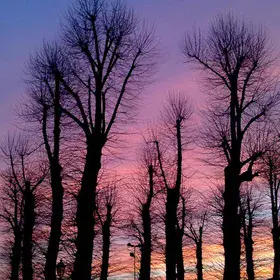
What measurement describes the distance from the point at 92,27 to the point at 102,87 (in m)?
2.30

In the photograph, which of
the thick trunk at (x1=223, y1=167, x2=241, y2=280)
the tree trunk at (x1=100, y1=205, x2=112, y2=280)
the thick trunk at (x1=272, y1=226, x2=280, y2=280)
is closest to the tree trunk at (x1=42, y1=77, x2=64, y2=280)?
the thick trunk at (x1=223, y1=167, x2=241, y2=280)

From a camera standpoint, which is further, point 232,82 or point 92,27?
point 232,82

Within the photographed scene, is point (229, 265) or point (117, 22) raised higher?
point (117, 22)

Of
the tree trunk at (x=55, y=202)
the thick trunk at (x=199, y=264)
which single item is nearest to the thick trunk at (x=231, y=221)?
the tree trunk at (x=55, y=202)

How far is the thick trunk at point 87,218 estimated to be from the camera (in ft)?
59.4

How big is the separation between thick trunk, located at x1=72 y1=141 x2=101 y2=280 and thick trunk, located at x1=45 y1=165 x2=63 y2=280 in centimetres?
523

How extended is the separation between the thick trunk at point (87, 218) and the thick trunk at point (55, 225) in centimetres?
523

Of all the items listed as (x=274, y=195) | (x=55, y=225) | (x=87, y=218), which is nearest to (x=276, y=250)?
(x=274, y=195)

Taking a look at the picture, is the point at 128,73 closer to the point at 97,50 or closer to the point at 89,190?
the point at 97,50

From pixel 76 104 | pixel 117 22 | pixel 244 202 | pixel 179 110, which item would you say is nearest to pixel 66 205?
pixel 179 110

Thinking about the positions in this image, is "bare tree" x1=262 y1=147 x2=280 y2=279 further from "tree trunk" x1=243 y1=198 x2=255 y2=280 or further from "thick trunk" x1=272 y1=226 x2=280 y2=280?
"tree trunk" x1=243 y1=198 x2=255 y2=280

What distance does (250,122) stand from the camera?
2258cm

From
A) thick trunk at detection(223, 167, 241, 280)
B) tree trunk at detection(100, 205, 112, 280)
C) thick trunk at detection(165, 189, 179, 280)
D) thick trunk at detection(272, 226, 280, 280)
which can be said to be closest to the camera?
thick trunk at detection(223, 167, 241, 280)

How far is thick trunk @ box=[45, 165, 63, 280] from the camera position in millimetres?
24188
